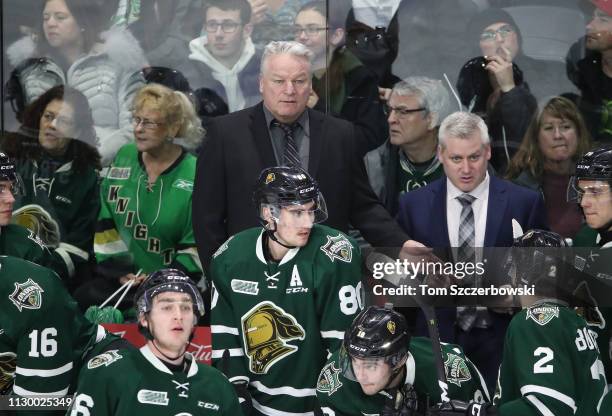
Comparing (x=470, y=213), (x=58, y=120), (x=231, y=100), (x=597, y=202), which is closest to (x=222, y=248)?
(x=470, y=213)

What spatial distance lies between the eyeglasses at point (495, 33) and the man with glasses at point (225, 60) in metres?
1.12

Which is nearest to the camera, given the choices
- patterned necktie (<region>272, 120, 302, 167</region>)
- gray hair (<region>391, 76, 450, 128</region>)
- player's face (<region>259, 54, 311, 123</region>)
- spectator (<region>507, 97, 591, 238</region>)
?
player's face (<region>259, 54, 311, 123</region>)

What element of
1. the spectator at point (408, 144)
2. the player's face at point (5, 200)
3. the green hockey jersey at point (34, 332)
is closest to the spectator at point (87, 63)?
the player's face at point (5, 200)

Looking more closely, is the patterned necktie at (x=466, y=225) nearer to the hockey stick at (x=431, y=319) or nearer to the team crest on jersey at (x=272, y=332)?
the hockey stick at (x=431, y=319)

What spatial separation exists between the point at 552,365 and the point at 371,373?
70 centimetres

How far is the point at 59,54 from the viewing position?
7.02 m

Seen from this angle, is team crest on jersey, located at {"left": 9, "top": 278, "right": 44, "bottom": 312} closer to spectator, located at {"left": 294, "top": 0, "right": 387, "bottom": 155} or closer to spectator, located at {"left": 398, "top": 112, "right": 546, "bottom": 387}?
spectator, located at {"left": 398, "top": 112, "right": 546, "bottom": 387}

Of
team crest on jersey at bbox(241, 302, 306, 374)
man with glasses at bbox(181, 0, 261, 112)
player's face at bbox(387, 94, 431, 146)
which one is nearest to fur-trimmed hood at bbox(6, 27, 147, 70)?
man with glasses at bbox(181, 0, 261, 112)

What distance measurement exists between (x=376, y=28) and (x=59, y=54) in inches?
63.7

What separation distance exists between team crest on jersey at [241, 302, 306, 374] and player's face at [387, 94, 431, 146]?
1.60 metres

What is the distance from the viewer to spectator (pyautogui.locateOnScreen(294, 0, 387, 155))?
6.80 meters

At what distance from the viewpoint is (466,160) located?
6191 millimetres

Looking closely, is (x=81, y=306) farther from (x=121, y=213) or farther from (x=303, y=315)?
(x=303, y=315)

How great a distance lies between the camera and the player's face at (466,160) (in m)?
6.19
